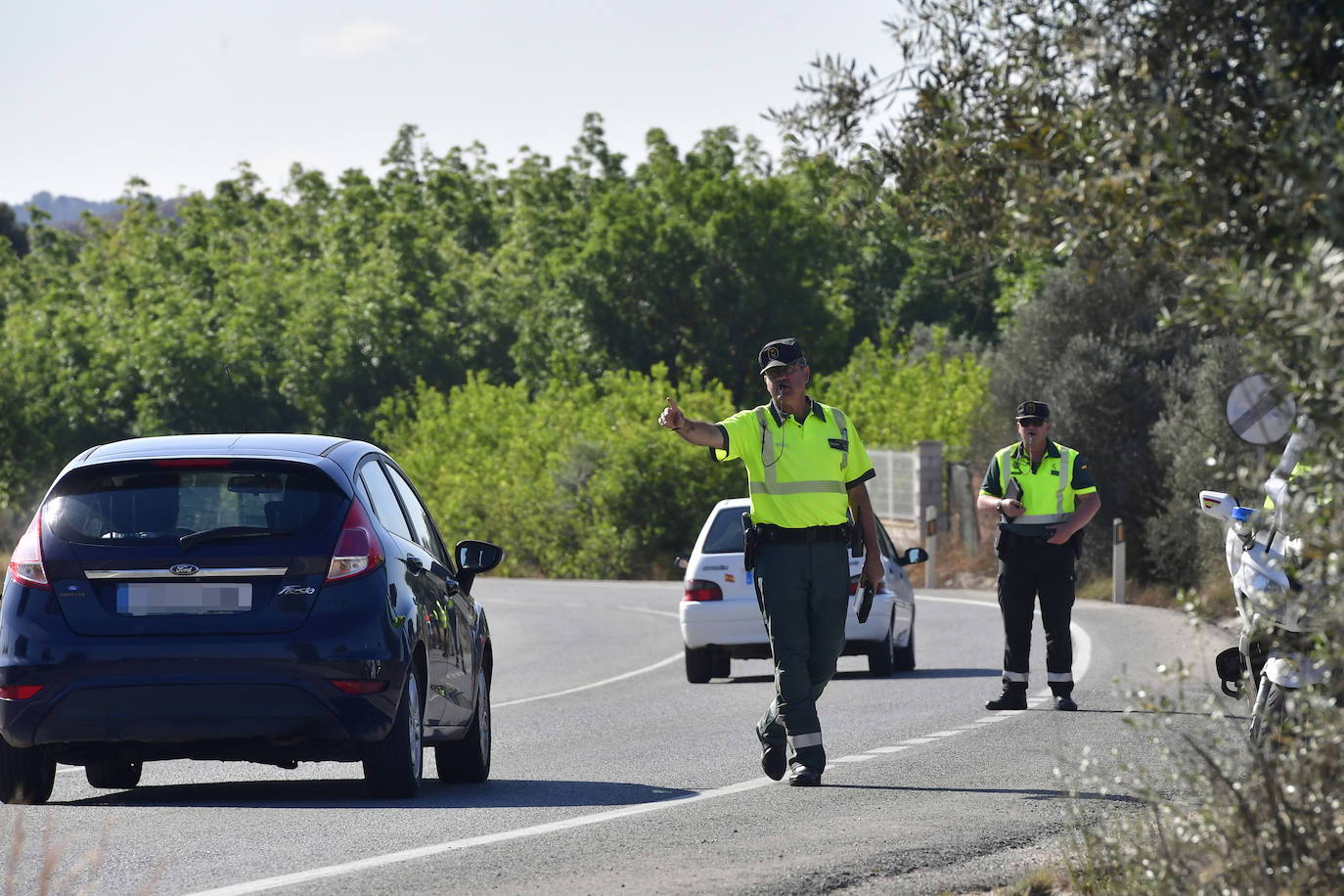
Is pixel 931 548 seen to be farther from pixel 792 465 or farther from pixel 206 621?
pixel 206 621

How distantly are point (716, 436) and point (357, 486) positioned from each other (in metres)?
1.59

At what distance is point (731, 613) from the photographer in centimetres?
1694

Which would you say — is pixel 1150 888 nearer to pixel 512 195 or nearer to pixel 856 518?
pixel 856 518

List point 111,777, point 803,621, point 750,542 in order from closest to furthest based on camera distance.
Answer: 1. point 803,621
2. point 750,542
3. point 111,777

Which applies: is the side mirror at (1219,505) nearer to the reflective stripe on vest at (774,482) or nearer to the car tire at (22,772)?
the reflective stripe on vest at (774,482)

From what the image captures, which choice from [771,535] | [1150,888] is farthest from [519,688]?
[1150,888]

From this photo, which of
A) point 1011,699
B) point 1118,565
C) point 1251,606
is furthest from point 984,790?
point 1118,565

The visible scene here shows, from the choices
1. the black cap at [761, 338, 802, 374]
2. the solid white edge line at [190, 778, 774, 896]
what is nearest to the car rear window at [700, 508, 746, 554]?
the solid white edge line at [190, 778, 774, 896]

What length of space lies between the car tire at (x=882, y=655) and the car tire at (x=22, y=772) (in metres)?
8.91

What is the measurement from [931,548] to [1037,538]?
23934 millimetres

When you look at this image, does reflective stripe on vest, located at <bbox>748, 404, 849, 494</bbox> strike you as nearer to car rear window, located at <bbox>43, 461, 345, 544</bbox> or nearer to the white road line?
car rear window, located at <bbox>43, 461, 345, 544</bbox>

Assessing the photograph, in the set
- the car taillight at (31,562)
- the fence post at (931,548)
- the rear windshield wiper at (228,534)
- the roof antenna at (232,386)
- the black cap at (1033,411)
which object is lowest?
the fence post at (931,548)

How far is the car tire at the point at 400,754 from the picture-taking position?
9.10m

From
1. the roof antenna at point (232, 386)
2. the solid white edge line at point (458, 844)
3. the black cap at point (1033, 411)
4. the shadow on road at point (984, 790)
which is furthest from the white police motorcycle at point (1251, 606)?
the roof antenna at point (232, 386)
